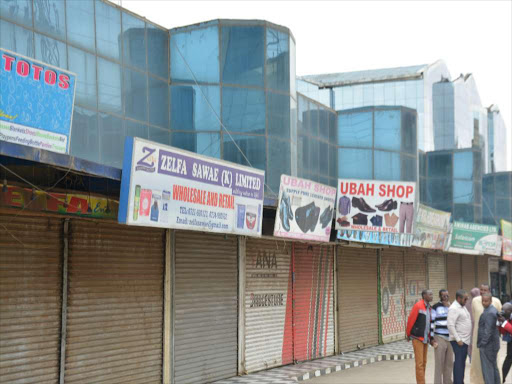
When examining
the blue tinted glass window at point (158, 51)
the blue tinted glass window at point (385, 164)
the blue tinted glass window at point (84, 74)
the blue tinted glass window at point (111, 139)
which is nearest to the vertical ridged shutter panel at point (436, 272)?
the blue tinted glass window at point (385, 164)

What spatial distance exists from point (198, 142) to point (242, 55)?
2679 millimetres

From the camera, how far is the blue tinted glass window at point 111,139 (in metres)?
16.6

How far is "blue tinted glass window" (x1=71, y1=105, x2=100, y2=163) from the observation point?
15.8 m

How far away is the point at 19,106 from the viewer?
841 cm

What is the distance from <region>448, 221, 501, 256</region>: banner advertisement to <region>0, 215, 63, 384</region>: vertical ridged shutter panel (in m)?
17.8

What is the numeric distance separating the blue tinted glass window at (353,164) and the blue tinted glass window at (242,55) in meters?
14.5

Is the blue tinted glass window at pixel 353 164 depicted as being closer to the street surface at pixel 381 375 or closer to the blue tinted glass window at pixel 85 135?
the street surface at pixel 381 375

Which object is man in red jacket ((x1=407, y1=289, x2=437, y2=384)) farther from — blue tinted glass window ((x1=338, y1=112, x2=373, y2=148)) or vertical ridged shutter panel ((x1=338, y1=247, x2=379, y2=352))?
blue tinted glass window ((x1=338, y1=112, x2=373, y2=148))

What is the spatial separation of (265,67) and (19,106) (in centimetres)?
1227

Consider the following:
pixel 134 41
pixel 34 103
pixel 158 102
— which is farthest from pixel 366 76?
pixel 34 103

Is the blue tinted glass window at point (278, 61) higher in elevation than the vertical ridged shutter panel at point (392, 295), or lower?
higher

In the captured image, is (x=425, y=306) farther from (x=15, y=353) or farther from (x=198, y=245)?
(x=15, y=353)

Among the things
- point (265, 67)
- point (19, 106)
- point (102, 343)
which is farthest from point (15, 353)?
point (265, 67)

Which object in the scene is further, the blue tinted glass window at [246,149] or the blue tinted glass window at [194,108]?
the blue tinted glass window at [246,149]
